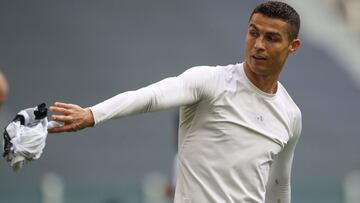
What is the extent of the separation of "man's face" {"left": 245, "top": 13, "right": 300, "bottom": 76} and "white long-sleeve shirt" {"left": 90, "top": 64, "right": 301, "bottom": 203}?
4.1 inches

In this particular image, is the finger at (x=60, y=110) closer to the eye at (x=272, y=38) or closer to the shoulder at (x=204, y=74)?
the shoulder at (x=204, y=74)

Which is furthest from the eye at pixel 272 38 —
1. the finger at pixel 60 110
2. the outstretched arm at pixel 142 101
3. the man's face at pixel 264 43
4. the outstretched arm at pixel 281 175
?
the finger at pixel 60 110

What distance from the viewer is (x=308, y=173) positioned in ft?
51.3

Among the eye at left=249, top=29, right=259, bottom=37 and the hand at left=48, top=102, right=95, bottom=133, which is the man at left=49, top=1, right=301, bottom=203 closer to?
the eye at left=249, top=29, right=259, bottom=37

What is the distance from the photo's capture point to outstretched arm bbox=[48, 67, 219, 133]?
198 inches

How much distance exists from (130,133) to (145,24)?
5.35 feet

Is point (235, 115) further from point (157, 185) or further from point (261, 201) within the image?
point (157, 185)

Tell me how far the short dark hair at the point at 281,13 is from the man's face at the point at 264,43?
0.02 m

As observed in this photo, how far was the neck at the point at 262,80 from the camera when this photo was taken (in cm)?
588

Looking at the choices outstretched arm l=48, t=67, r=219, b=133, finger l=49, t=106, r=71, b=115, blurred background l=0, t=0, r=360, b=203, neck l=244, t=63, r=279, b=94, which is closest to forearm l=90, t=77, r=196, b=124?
outstretched arm l=48, t=67, r=219, b=133

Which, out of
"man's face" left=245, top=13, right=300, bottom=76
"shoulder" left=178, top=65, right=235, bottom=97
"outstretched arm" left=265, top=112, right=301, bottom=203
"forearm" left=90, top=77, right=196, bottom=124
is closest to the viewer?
"forearm" left=90, top=77, right=196, bottom=124

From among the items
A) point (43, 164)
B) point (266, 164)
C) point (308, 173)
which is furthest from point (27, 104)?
point (266, 164)

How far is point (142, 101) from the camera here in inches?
210

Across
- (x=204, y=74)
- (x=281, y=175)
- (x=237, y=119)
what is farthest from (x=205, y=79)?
(x=281, y=175)
